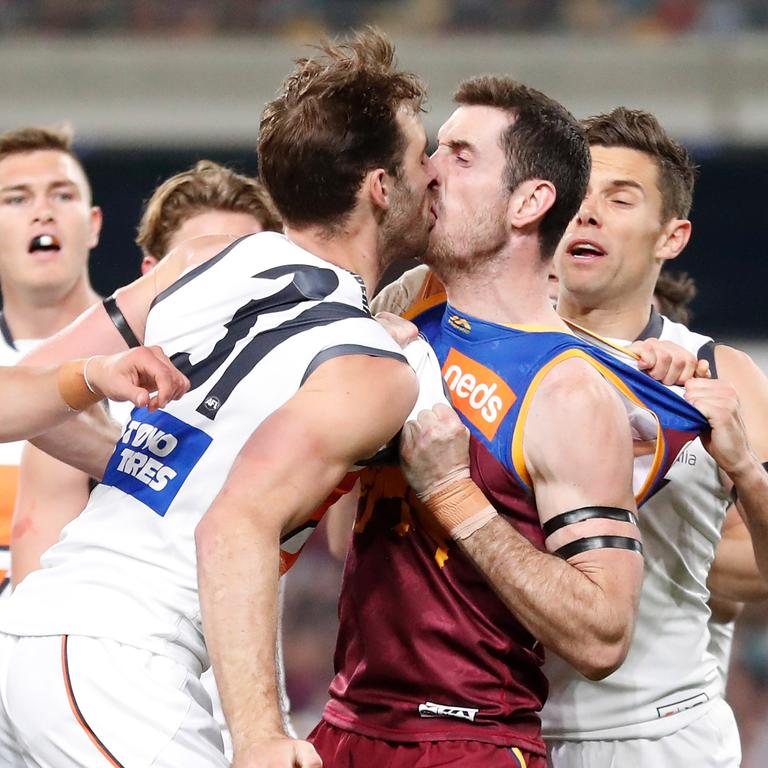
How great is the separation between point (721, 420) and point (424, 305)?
0.84 metres

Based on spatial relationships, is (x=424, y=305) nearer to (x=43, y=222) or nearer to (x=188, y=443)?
(x=188, y=443)

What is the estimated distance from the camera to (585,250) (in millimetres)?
4078

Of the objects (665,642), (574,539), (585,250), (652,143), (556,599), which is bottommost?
(665,642)

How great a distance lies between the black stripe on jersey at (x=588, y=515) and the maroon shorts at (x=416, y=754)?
0.53 m

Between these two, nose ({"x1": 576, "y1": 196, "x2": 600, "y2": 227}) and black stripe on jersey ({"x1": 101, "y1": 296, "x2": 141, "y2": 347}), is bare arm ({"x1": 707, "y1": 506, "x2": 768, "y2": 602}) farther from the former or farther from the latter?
black stripe on jersey ({"x1": 101, "y1": 296, "x2": 141, "y2": 347})

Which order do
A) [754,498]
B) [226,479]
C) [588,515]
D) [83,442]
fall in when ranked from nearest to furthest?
[226,479], [588,515], [754,498], [83,442]

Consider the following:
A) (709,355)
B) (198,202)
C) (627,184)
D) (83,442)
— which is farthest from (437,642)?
(198,202)

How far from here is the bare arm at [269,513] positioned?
237 centimetres

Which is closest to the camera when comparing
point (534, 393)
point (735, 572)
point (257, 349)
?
point (257, 349)

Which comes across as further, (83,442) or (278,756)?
(83,442)

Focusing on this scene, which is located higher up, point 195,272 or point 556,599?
point 195,272

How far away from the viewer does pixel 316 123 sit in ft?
9.83

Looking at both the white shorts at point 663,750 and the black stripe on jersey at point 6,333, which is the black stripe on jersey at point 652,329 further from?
the black stripe on jersey at point 6,333

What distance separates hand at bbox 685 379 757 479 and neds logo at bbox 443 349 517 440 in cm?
54
